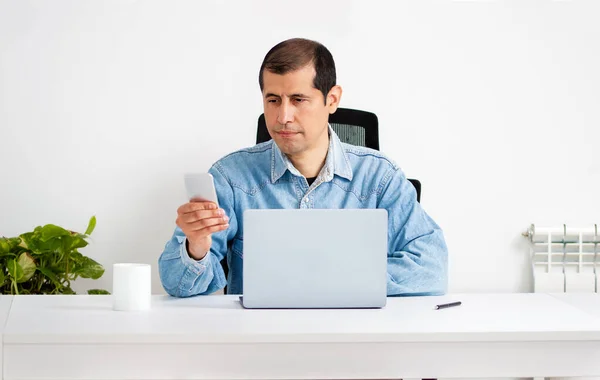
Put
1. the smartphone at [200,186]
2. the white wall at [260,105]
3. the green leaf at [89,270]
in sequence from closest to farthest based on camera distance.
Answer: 1. the smartphone at [200,186]
2. the green leaf at [89,270]
3. the white wall at [260,105]

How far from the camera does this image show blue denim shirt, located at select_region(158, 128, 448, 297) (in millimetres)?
2039

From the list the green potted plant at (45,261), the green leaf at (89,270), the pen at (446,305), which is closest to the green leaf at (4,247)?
the green potted plant at (45,261)

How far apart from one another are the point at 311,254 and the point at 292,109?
0.62 m

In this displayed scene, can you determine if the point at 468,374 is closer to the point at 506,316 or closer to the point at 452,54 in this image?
the point at 506,316

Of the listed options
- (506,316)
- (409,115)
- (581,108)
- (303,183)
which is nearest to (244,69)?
(409,115)

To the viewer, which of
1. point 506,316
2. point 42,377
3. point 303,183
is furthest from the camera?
point 303,183

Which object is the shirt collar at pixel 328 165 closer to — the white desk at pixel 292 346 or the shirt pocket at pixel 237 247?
the shirt pocket at pixel 237 247

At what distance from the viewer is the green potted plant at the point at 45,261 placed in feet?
8.88

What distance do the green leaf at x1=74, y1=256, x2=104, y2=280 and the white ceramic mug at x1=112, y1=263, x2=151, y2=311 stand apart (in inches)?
49.9

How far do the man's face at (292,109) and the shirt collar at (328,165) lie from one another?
0.04m

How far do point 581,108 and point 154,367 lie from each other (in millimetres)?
2496

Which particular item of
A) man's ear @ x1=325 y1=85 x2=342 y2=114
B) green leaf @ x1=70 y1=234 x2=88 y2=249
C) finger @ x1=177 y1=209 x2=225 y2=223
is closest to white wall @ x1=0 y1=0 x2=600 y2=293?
green leaf @ x1=70 y1=234 x2=88 y2=249

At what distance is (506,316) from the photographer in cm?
156

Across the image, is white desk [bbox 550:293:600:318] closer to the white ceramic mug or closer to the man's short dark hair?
the man's short dark hair
